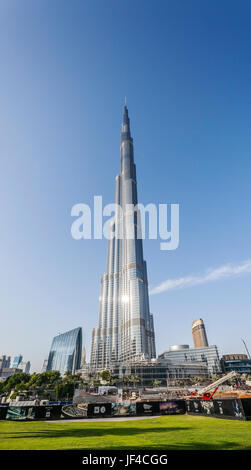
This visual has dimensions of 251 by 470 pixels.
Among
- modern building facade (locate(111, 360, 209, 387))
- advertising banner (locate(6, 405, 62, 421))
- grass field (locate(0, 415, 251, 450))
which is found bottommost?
grass field (locate(0, 415, 251, 450))

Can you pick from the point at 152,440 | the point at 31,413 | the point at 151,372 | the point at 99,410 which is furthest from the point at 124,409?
the point at 151,372

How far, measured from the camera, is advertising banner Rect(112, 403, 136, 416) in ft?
128

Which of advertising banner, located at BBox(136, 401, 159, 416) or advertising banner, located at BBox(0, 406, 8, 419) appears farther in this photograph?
advertising banner, located at BBox(136, 401, 159, 416)

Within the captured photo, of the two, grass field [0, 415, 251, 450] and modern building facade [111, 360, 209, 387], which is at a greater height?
modern building facade [111, 360, 209, 387]

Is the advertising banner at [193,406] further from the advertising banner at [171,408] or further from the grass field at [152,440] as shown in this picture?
the grass field at [152,440]

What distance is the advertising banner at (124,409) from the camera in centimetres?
3888

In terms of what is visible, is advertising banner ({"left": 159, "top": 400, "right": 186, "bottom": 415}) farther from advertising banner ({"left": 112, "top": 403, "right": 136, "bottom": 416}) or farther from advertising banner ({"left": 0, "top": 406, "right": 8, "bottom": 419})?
advertising banner ({"left": 0, "top": 406, "right": 8, "bottom": 419})

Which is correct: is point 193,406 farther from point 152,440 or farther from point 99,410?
point 152,440

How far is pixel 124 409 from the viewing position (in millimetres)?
39438

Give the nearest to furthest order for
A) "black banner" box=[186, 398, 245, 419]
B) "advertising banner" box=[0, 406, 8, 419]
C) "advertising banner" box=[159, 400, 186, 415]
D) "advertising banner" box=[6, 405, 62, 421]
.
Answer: "black banner" box=[186, 398, 245, 419] < "advertising banner" box=[0, 406, 8, 419] < "advertising banner" box=[6, 405, 62, 421] < "advertising banner" box=[159, 400, 186, 415]

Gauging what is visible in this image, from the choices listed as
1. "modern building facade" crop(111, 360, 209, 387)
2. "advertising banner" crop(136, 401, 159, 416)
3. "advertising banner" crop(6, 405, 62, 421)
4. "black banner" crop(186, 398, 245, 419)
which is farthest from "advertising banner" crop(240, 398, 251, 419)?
"modern building facade" crop(111, 360, 209, 387)

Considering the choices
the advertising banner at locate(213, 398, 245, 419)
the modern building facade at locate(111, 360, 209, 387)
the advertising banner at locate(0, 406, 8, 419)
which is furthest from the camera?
the modern building facade at locate(111, 360, 209, 387)
